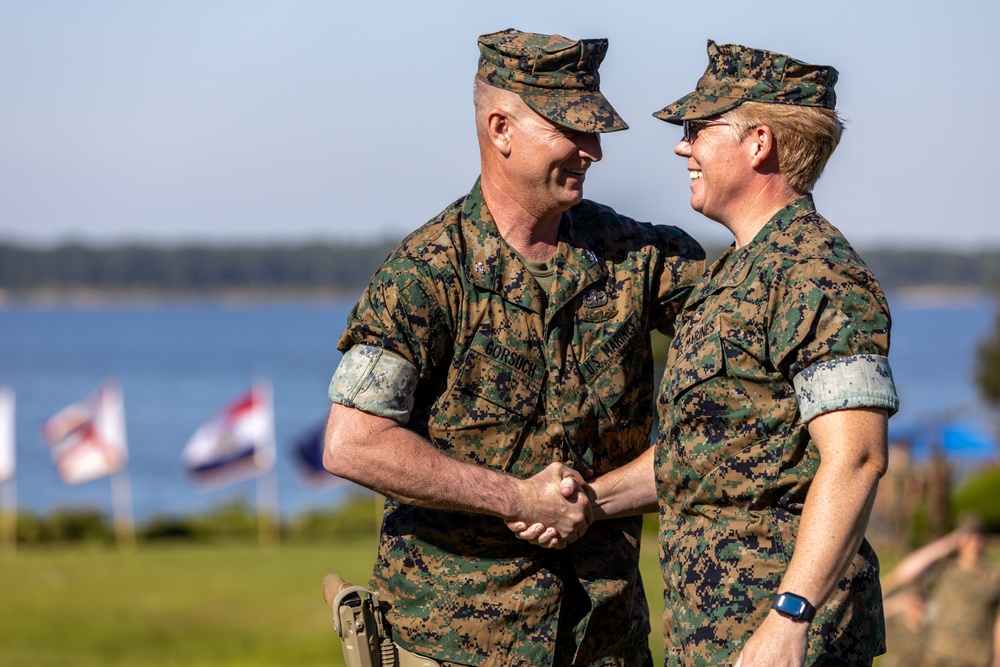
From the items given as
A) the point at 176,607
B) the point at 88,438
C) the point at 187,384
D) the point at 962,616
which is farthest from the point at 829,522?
the point at 187,384

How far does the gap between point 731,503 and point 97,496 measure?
46.4 m

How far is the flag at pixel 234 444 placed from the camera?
19797mm

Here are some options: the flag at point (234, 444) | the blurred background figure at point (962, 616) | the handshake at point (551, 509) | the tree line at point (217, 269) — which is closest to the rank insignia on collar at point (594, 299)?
the handshake at point (551, 509)

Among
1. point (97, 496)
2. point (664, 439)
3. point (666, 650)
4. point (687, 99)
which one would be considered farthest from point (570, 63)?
point (97, 496)

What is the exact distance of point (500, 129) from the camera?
389 centimetres

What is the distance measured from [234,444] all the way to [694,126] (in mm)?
17296

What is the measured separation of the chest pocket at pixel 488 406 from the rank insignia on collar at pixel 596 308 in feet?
0.74

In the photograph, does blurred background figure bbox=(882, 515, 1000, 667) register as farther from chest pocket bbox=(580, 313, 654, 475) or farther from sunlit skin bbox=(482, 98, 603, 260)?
sunlit skin bbox=(482, 98, 603, 260)

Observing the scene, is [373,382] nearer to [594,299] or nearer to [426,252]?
[426,252]

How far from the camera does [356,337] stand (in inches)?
146

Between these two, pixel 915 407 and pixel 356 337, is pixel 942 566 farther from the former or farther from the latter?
pixel 915 407

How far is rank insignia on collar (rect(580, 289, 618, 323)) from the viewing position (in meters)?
3.99

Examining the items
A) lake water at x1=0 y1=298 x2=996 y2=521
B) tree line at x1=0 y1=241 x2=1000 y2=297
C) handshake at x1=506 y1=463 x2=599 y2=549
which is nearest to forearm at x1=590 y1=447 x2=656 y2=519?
handshake at x1=506 y1=463 x2=599 y2=549

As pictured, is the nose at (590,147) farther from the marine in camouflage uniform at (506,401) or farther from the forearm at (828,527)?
the forearm at (828,527)
